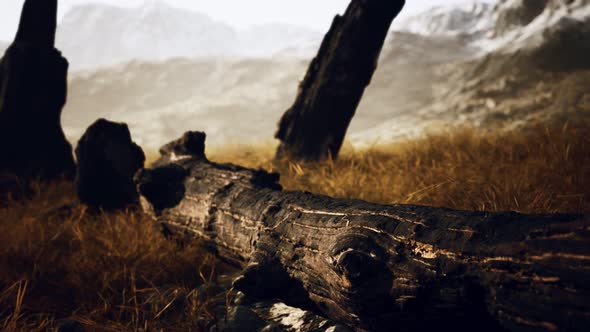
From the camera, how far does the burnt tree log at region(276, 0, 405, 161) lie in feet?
10.9

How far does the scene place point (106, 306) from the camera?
1.72 meters

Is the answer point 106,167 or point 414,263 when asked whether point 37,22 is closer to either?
point 106,167

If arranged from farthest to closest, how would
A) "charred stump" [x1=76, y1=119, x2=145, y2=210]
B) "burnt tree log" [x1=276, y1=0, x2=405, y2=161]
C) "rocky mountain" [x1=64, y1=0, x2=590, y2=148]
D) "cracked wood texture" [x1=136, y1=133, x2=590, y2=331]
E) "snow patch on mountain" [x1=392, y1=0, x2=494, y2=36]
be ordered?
"snow patch on mountain" [x1=392, y1=0, x2=494, y2=36]
"rocky mountain" [x1=64, y1=0, x2=590, y2=148]
"burnt tree log" [x1=276, y1=0, x2=405, y2=161]
"charred stump" [x1=76, y1=119, x2=145, y2=210]
"cracked wood texture" [x1=136, y1=133, x2=590, y2=331]

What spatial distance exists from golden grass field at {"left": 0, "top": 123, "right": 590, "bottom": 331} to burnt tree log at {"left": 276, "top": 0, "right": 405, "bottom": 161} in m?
0.39

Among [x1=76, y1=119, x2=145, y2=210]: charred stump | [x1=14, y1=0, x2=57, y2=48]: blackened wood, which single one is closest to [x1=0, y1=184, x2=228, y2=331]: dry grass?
[x1=76, y1=119, x2=145, y2=210]: charred stump

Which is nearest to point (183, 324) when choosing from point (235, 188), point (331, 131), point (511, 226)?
point (235, 188)

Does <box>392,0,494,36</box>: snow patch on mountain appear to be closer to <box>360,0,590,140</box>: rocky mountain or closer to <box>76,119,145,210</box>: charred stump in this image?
<box>360,0,590,140</box>: rocky mountain

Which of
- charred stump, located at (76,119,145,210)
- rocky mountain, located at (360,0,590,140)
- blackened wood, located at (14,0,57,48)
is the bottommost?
charred stump, located at (76,119,145,210)

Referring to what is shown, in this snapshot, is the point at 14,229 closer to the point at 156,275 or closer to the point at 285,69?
the point at 156,275

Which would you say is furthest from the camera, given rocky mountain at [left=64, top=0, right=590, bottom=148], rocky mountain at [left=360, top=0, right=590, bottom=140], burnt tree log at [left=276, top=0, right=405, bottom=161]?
rocky mountain at [left=64, top=0, right=590, bottom=148]

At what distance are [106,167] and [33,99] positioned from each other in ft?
4.69

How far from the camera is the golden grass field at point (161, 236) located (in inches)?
69.2

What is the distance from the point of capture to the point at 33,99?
12.6ft

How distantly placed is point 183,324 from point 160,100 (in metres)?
17.0
